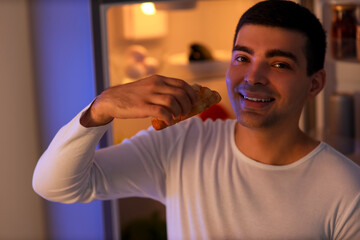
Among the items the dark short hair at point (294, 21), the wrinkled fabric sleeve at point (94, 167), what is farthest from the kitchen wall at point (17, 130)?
the dark short hair at point (294, 21)

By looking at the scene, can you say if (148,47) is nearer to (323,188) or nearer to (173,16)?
(173,16)

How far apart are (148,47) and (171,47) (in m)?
0.14

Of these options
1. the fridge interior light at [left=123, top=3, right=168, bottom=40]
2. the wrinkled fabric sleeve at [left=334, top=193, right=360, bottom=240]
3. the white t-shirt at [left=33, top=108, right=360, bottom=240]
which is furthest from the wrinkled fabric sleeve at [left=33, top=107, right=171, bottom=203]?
the fridge interior light at [left=123, top=3, right=168, bottom=40]

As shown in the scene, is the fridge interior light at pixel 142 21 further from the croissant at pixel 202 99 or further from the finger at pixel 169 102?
the finger at pixel 169 102

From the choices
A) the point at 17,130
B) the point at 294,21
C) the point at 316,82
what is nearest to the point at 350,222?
the point at 316,82

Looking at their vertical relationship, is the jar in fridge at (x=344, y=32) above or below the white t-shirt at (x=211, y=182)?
above

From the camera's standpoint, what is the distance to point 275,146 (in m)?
1.24

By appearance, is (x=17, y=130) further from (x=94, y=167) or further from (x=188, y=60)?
(x=94, y=167)

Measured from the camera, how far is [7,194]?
6.96 feet

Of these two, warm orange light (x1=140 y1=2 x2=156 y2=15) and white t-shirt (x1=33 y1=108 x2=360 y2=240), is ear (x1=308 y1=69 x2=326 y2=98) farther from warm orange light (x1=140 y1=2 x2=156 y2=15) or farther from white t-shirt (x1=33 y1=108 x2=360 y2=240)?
warm orange light (x1=140 y1=2 x2=156 y2=15)

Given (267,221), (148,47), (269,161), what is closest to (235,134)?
(269,161)

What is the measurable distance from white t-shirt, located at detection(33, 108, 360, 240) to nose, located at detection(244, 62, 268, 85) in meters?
0.17

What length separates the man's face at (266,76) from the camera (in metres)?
1.16

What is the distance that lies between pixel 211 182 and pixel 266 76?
26 cm
